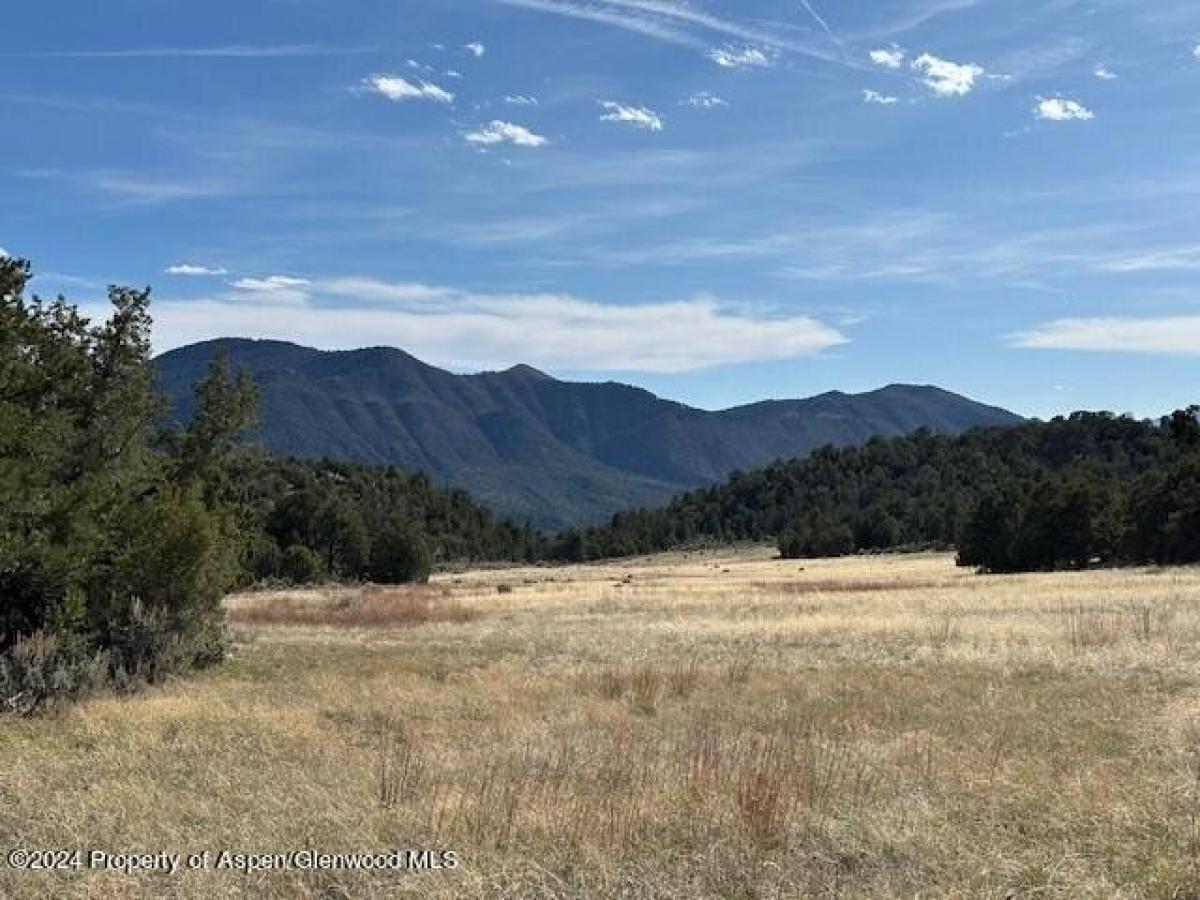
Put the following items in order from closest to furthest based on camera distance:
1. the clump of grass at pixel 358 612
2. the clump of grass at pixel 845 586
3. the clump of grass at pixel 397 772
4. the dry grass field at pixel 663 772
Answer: the dry grass field at pixel 663 772, the clump of grass at pixel 397 772, the clump of grass at pixel 358 612, the clump of grass at pixel 845 586

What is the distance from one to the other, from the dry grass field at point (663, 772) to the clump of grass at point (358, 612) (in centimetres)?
1361

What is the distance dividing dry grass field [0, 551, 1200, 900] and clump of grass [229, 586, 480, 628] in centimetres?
1361

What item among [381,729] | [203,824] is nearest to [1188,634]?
[381,729]

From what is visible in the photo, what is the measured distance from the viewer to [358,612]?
41.5m

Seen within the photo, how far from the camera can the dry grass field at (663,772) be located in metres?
6.96

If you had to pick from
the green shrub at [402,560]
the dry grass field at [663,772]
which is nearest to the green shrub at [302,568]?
the green shrub at [402,560]

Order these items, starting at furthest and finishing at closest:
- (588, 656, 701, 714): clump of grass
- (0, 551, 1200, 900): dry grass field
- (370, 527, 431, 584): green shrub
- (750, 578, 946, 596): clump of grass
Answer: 1. (370, 527, 431, 584): green shrub
2. (750, 578, 946, 596): clump of grass
3. (588, 656, 701, 714): clump of grass
4. (0, 551, 1200, 900): dry grass field


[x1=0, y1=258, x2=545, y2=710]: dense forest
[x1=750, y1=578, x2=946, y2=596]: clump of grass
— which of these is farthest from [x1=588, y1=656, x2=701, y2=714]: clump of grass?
[x1=750, y1=578, x2=946, y2=596]: clump of grass

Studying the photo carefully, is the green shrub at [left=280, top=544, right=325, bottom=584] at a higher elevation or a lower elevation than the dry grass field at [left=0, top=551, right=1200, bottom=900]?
lower

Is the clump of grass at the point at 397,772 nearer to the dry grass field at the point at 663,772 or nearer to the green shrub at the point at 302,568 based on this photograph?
the dry grass field at the point at 663,772

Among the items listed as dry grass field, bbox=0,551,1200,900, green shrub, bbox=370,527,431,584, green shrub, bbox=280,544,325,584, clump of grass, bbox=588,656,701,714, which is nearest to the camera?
dry grass field, bbox=0,551,1200,900

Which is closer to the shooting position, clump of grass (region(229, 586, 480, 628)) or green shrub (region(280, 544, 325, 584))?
clump of grass (region(229, 586, 480, 628))

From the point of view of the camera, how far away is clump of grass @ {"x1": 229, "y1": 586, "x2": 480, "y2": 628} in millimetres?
38844

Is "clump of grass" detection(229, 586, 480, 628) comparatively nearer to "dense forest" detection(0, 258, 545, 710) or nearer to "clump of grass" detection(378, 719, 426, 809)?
"dense forest" detection(0, 258, 545, 710)
